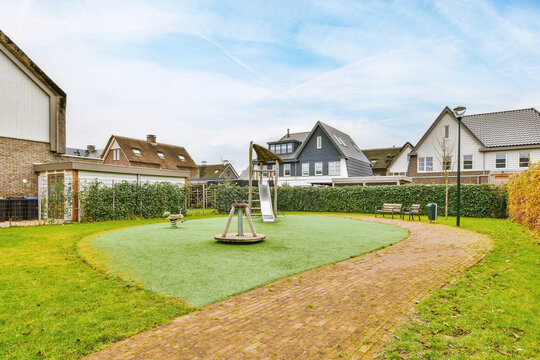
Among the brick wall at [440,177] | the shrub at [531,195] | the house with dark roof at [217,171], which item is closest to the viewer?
the shrub at [531,195]

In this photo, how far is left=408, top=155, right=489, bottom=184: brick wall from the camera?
28125 millimetres

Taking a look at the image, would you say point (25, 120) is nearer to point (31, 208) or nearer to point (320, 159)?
point (31, 208)

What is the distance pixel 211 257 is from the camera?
23.6 ft

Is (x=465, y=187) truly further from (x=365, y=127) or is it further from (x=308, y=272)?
(x=308, y=272)

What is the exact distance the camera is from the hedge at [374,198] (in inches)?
733

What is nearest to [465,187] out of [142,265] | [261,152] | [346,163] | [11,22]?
[261,152]

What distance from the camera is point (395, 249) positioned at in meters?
8.52

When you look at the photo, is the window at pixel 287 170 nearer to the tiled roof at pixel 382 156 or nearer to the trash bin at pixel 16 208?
the tiled roof at pixel 382 156

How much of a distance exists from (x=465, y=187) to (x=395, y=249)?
14.1 metres

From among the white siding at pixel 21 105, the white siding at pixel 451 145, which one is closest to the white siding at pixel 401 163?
the white siding at pixel 451 145

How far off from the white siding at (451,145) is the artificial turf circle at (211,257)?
22838 millimetres

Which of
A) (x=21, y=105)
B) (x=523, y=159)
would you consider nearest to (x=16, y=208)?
(x=21, y=105)

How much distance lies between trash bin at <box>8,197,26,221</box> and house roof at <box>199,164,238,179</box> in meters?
36.2

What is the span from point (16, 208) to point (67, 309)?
16997 mm
